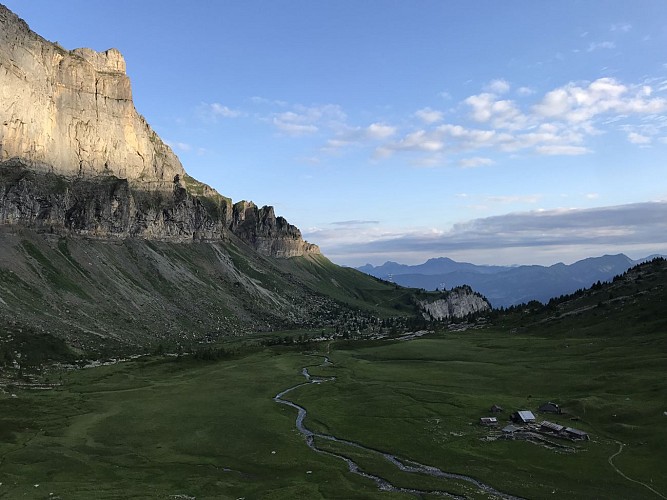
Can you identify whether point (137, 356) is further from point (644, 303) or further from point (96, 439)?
point (644, 303)

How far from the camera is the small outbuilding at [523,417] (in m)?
74.7

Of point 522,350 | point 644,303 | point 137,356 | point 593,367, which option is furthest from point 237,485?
point 644,303

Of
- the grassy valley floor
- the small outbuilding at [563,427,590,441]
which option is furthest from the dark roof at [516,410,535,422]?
the small outbuilding at [563,427,590,441]

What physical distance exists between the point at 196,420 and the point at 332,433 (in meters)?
26.2

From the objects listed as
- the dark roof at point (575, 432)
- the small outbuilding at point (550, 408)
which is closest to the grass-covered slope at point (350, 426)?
the small outbuilding at point (550, 408)

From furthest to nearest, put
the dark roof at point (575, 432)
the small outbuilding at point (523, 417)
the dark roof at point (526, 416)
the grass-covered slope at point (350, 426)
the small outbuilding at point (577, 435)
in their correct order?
the dark roof at point (526, 416) < the small outbuilding at point (523, 417) < the dark roof at point (575, 432) < the small outbuilding at point (577, 435) < the grass-covered slope at point (350, 426)

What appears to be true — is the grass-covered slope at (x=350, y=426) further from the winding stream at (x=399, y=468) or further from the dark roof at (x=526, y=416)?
the dark roof at (x=526, y=416)

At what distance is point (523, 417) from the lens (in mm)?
75188

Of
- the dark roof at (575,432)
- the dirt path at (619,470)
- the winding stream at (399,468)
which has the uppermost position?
the dark roof at (575,432)

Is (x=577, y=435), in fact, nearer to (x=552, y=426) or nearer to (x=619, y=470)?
(x=552, y=426)

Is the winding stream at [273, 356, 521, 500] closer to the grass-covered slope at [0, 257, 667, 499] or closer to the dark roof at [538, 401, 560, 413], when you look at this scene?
the grass-covered slope at [0, 257, 667, 499]

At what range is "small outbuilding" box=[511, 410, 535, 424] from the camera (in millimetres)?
74688

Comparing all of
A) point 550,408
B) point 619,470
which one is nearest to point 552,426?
point 550,408

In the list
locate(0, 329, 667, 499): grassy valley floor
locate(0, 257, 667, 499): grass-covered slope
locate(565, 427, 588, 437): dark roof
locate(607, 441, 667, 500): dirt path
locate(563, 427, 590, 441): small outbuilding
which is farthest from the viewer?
locate(565, 427, 588, 437): dark roof
